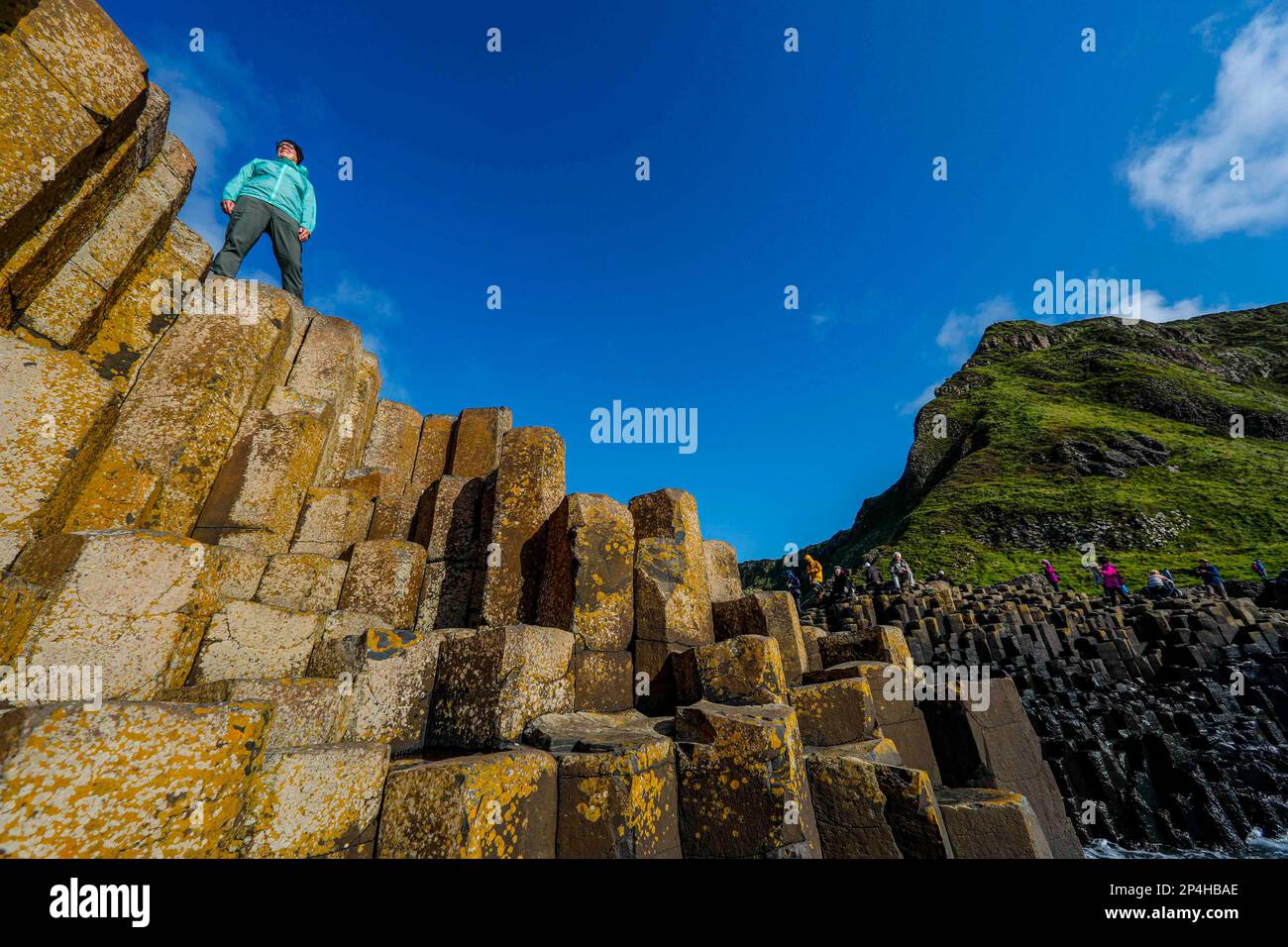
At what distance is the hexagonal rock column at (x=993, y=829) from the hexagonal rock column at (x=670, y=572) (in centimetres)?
235

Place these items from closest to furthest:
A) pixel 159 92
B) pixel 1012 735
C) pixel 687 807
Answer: pixel 687 807
pixel 159 92
pixel 1012 735

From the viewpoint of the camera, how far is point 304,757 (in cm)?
244

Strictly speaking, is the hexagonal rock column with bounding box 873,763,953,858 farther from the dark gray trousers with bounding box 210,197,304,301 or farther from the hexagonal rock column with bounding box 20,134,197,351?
the dark gray trousers with bounding box 210,197,304,301

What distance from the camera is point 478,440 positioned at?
692cm

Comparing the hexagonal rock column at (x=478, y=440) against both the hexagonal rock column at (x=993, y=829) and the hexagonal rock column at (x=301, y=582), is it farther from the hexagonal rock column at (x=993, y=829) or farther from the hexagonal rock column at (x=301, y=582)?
the hexagonal rock column at (x=993, y=829)

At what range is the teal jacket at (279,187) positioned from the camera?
5871 mm

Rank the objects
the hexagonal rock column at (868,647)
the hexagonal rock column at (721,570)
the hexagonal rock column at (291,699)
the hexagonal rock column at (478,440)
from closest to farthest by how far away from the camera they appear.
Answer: the hexagonal rock column at (291,699) < the hexagonal rock column at (868,647) < the hexagonal rock column at (721,570) < the hexagonal rock column at (478,440)

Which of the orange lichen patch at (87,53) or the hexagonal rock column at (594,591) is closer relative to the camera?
the orange lichen patch at (87,53)

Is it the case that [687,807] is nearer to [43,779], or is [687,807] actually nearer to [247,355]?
[43,779]

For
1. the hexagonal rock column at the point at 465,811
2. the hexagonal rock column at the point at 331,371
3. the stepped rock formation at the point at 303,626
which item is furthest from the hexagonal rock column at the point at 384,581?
the hexagonal rock column at the point at 465,811

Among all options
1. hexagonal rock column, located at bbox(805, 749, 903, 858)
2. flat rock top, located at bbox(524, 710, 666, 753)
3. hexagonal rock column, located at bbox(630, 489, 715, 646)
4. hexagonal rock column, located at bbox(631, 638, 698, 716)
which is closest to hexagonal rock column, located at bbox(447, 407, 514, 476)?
hexagonal rock column, located at bbox(630, 489, 715, 646)
